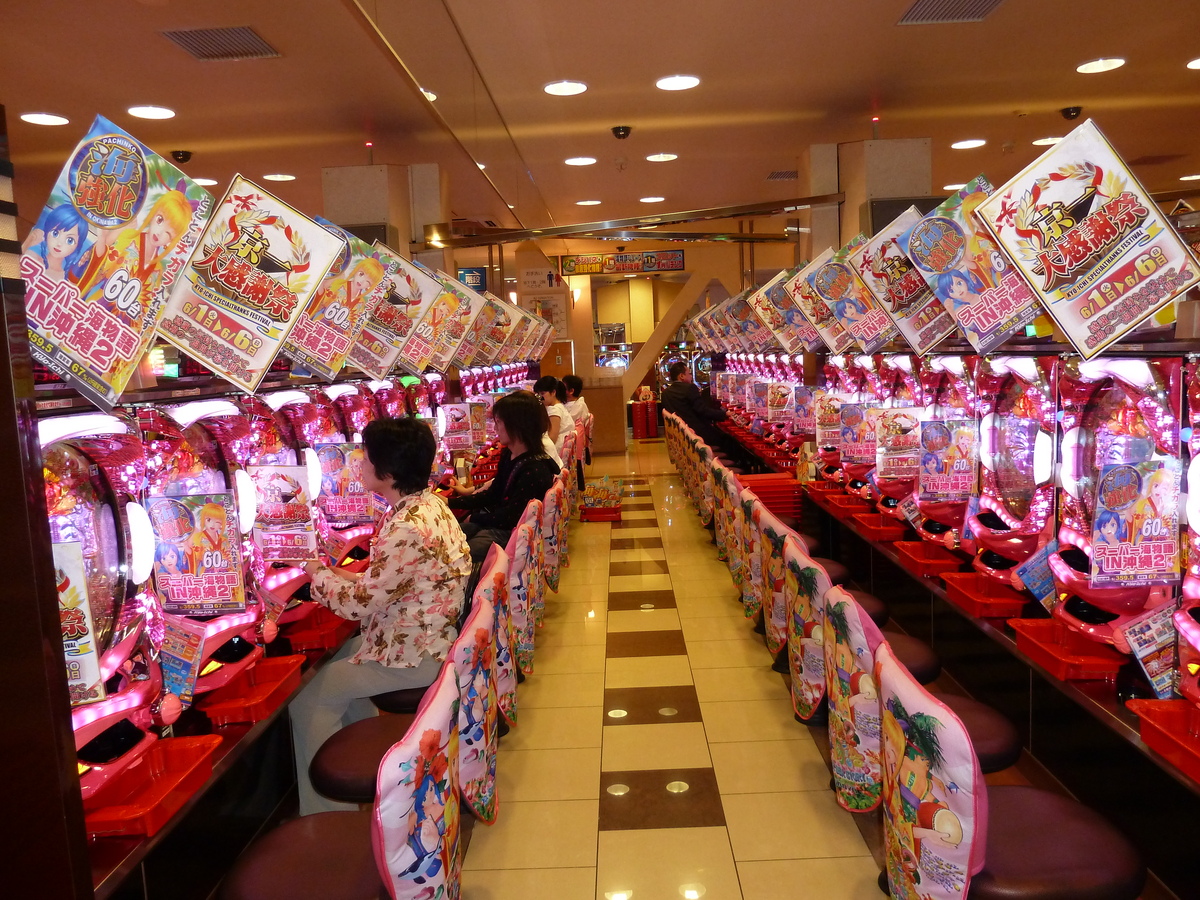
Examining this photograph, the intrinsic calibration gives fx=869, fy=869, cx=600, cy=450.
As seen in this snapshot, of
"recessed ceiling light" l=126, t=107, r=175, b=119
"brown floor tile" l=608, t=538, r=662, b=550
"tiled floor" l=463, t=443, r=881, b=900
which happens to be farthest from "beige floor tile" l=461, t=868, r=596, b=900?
"recessed ceiling light" l=126, t=107, r=175, b=119

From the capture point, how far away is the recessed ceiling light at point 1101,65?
5379mm

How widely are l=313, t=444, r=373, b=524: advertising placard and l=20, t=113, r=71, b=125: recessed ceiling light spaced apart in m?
3.91

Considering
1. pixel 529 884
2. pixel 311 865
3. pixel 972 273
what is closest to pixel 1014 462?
pixel 972 273

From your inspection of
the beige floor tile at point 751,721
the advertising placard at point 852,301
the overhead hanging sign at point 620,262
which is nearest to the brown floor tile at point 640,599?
the beige floor tile at point 751,721

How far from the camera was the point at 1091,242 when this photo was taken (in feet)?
7.97

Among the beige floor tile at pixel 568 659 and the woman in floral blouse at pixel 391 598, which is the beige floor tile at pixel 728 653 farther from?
the woman in floral blouse at pixel 391 598

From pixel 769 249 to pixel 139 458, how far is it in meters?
15.4

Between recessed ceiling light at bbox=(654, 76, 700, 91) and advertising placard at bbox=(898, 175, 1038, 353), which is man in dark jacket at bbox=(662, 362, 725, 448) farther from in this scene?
advertising placard at bbox=(898, 175, 1038, 353)

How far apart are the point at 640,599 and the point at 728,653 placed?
1.25 meters

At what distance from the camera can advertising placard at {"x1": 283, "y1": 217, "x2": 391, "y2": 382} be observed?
133 inches

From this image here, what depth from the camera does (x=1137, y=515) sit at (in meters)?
2.13

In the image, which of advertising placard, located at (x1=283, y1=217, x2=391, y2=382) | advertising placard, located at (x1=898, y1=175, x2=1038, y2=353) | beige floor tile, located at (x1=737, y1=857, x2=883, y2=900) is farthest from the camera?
advertising placard, located at (x1=283, y1=217, x2=391, y2=382)

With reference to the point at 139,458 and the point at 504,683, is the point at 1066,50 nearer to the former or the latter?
the point at 504,683

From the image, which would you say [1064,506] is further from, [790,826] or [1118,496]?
[790,826]
